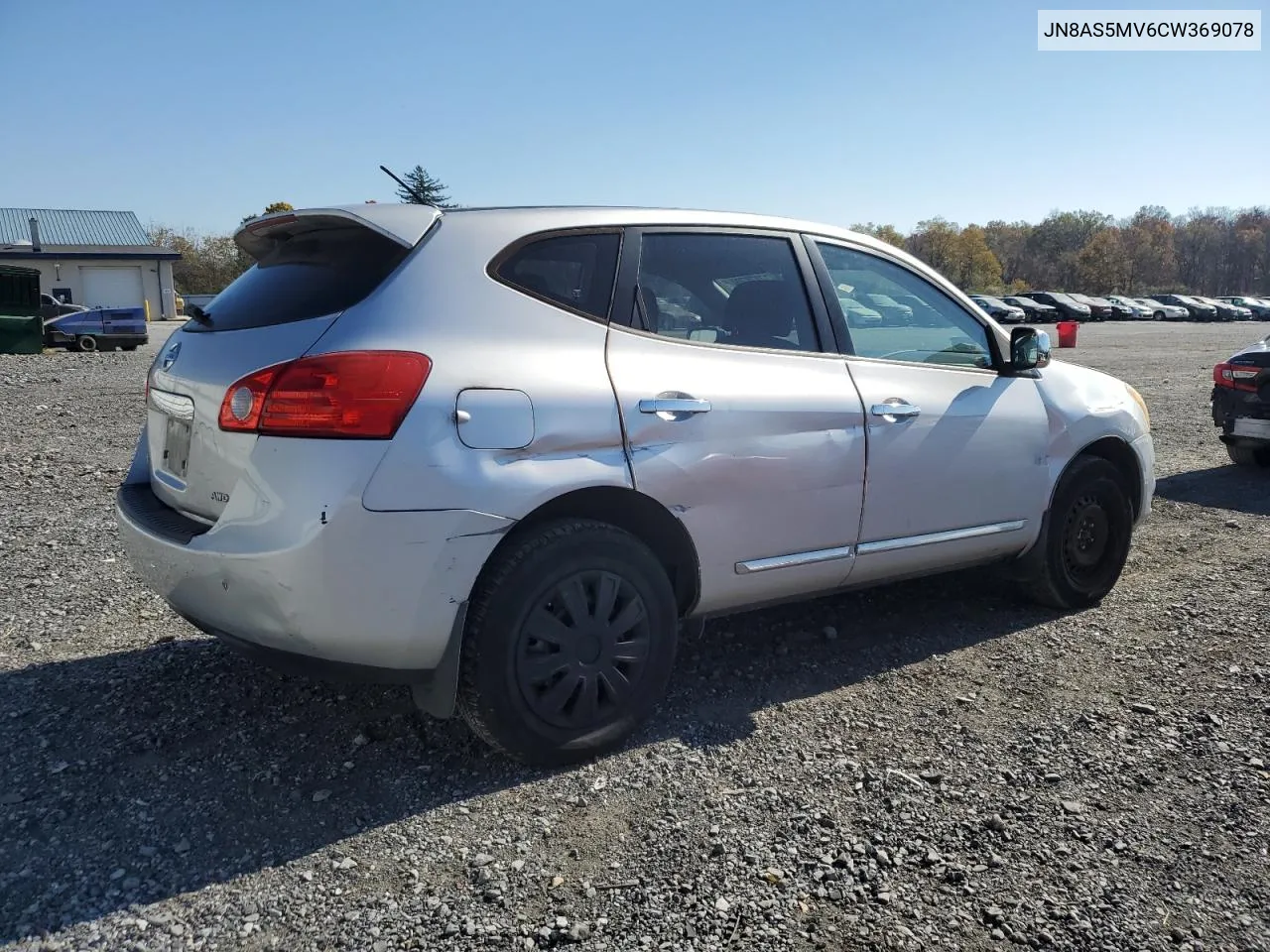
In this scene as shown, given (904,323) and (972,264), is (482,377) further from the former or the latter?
(972,264)

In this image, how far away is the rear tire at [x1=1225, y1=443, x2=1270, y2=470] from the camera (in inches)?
342

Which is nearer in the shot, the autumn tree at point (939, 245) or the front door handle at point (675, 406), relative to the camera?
the front door handle at point (675, 406)

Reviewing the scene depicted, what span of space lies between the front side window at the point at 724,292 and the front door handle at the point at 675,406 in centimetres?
29

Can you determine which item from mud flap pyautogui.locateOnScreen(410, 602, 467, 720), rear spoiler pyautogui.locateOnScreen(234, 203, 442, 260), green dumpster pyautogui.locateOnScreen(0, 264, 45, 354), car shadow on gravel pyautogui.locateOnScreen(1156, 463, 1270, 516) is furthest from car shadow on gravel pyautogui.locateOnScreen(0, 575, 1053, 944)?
green dumpster pyautogui.locateOnScreen(0, 264, 45, 354)

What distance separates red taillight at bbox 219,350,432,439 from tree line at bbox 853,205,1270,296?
104381mm

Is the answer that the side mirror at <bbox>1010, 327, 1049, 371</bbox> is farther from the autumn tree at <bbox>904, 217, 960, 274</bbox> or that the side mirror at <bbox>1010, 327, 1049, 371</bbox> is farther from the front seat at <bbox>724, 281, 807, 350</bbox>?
the autumn tree at <bbox>904, 217, 960, 274</bbox>

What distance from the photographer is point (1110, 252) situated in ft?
337

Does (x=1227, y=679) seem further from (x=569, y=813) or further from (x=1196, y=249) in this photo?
(x=1196, y=249)

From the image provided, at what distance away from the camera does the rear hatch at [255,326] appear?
2.97 metres

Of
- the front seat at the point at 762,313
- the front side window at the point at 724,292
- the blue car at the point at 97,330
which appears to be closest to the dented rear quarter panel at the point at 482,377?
the front side window at the point at 724,292

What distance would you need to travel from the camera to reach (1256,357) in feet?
28.0

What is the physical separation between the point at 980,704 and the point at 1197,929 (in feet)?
4.45

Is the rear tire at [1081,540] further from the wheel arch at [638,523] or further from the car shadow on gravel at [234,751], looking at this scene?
the wheel arch at [638,523]

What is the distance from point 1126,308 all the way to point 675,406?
223ft
